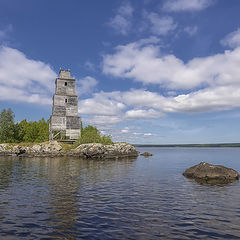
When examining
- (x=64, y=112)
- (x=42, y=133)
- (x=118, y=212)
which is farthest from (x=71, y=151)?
(x=118, y=212)

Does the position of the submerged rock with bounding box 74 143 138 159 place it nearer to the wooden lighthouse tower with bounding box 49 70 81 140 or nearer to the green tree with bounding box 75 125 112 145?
the green tree with bounding box 75 125 112 145

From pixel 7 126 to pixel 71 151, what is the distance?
128ft

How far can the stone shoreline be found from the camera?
2403 inches

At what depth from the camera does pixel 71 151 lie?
65188mm

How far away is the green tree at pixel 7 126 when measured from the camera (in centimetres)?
8400

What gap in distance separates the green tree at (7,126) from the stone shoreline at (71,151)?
15.7 m

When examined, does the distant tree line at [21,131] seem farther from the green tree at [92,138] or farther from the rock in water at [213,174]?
the rock in water at [213,174]

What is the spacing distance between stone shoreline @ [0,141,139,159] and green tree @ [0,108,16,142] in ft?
51.6

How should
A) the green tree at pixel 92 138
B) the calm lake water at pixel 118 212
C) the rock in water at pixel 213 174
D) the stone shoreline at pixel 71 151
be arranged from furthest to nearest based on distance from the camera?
the green tree at pixel 92 138
the stone shoreline at pixel 71 151
the rock in water at pixel 213 174
the calm lake water at pixel 118 212

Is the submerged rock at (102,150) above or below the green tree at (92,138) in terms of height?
below

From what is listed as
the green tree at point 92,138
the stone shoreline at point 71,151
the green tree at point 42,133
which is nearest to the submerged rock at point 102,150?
the stone shoreline at point 71,151

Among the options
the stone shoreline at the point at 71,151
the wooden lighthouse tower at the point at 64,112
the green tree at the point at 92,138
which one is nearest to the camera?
the stone shoreline at the point at 71,151

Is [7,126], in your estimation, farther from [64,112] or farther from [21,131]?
[64,112]

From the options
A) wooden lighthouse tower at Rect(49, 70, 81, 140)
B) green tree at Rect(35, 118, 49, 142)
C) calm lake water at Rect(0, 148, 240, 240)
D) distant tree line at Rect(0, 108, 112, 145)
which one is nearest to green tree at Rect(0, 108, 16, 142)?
distant tree line at Rect(0, 108, 112, 145)
